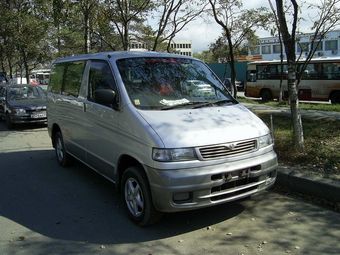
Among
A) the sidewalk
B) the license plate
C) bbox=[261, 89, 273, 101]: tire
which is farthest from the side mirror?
bbox=[261, 89, 273, 101]: tire

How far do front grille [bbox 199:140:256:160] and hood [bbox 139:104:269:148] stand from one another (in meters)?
0.06

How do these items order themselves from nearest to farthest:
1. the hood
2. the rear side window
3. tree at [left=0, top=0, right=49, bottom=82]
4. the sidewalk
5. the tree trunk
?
the hood
the sidewalk
the rear side window
the tree trunk
tree at [left=0, top=0, right=49, bottom=82]

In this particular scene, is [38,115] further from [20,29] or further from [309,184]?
[20,29]

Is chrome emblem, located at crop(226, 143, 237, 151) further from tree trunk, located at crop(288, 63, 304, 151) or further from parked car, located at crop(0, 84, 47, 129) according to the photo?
parked car, located at crop(0, 84, 47, 129)

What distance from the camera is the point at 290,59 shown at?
609cm

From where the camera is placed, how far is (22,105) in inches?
454

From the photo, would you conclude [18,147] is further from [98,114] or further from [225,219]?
[225,219]

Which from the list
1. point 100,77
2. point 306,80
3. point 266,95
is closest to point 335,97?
point 306,80

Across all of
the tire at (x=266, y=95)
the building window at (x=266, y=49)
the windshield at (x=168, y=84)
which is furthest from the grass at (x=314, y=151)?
the building window at (x=266, y=49)

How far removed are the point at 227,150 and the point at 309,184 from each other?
5.87 ft

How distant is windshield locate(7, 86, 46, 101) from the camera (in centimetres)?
1245

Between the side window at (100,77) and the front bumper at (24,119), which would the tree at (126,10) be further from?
the side window at (100,77)

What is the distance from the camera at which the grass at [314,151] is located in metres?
5.22

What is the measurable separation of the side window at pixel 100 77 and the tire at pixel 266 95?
16.5 metres
